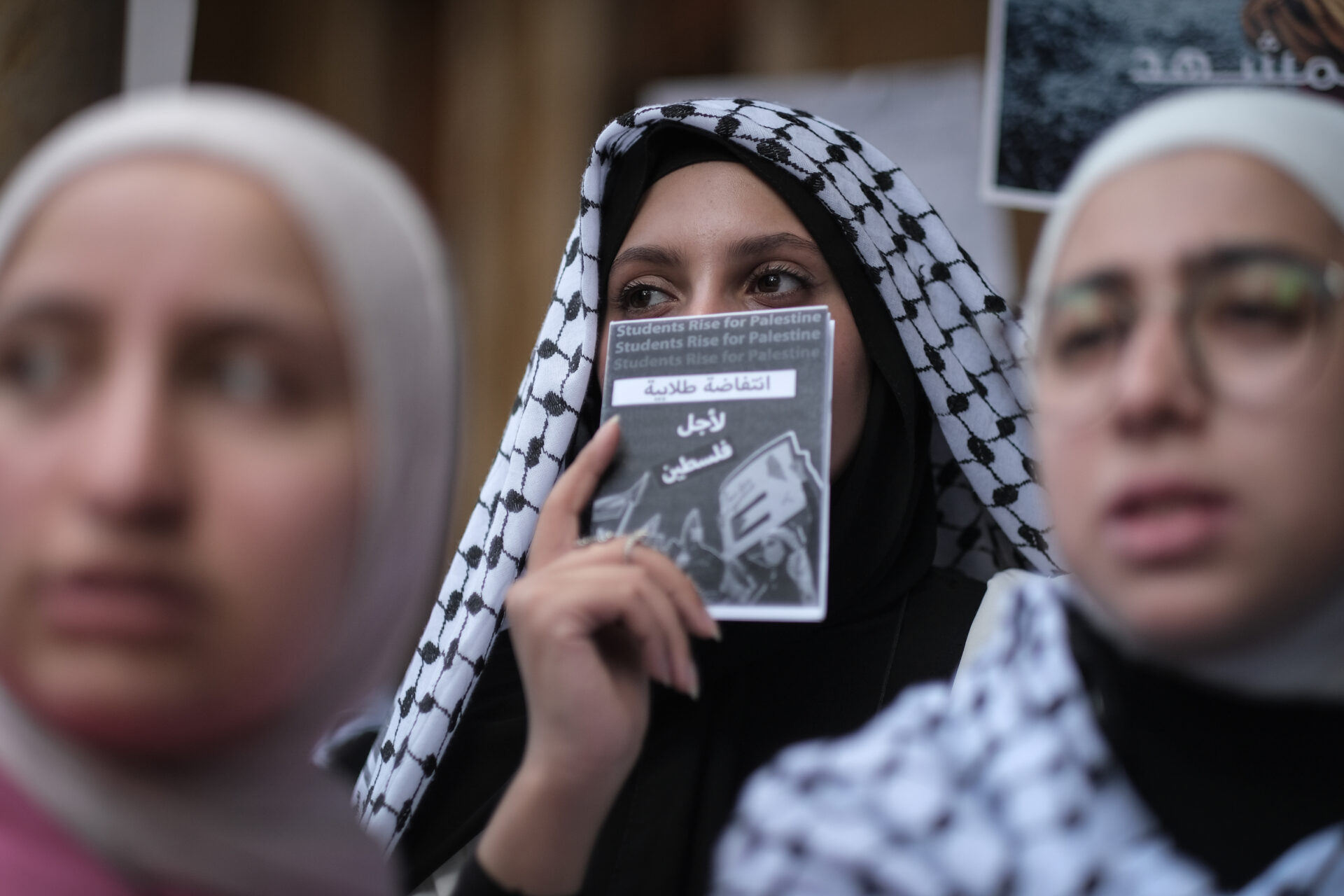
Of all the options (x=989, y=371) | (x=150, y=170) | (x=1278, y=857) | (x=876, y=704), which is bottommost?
(x=876, y=704)

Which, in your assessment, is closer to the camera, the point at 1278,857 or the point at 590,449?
the point at 1278,857

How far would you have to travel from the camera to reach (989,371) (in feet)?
5.49

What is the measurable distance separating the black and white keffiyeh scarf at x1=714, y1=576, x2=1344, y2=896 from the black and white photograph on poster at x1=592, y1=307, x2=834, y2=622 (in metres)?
0.36

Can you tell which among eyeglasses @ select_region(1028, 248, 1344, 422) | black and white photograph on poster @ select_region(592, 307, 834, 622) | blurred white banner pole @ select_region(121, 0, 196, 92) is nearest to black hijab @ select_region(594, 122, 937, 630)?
black and white photograph on poster @ select_region(592, 307, 834, 622)

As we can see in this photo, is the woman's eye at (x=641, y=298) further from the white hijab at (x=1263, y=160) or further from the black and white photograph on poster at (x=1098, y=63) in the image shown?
the white hijab at (x=1263, y=160)

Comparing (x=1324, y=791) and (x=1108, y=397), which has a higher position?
(x=1108, y=397)

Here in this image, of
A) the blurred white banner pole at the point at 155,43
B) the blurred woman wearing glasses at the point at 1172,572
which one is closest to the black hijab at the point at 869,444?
the blurred white banner pole at the point at 155,43

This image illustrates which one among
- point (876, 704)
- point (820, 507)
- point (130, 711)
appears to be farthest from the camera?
point (876, 704)

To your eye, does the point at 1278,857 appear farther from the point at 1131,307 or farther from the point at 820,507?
the point at 820,507

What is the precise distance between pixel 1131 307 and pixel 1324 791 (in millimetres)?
320

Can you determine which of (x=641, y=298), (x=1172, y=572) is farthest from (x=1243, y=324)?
(x=641, y=298)

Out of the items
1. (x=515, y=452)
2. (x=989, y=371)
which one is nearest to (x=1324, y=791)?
(x=989, y=371)

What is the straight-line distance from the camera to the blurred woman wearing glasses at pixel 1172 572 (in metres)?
0.71

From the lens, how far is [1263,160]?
2.52 ft
